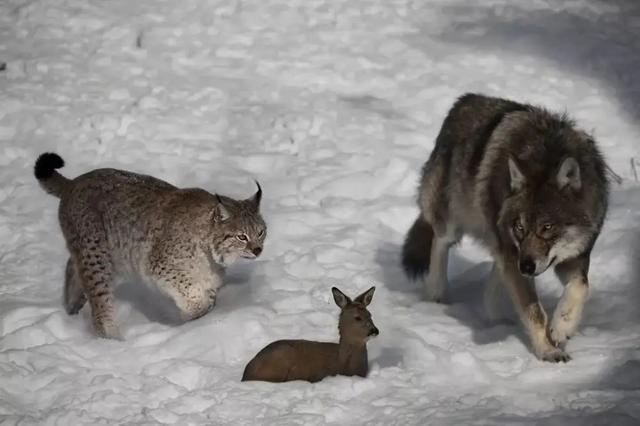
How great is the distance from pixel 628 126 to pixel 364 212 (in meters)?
3.33

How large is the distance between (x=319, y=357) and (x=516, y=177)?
1818 mm

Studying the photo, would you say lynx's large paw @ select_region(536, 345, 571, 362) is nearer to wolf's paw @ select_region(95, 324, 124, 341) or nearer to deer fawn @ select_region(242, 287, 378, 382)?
deer fawn @ select_region(242, 287, 378, 382)

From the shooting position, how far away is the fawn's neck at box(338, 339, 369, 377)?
20.8 feet

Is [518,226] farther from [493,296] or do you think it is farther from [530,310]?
[493,296]

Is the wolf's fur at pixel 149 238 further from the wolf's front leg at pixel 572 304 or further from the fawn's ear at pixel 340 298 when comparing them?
the wolf's front leg at pixel 572 304

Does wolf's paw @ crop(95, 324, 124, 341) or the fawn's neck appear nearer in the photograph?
the fawn's neck

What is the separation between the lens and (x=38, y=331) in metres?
7.21

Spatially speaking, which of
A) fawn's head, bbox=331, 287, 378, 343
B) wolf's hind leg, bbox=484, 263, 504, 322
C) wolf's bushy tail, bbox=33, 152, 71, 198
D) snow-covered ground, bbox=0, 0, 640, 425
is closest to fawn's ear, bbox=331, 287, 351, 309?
fawn's head, bbox=331, 287, 378, 343

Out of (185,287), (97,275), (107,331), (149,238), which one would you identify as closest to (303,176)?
(149,238)

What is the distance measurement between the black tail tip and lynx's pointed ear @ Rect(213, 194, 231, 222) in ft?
4.41

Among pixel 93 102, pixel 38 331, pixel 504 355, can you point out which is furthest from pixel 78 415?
pixel 93 102

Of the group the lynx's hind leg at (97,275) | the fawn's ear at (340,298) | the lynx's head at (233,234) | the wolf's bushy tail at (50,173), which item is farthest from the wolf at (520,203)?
the wolf's bushy tail at (50,173)

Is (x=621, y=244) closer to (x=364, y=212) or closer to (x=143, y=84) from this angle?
(x=364, y=212)

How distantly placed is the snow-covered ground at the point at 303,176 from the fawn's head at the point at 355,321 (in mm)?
284
